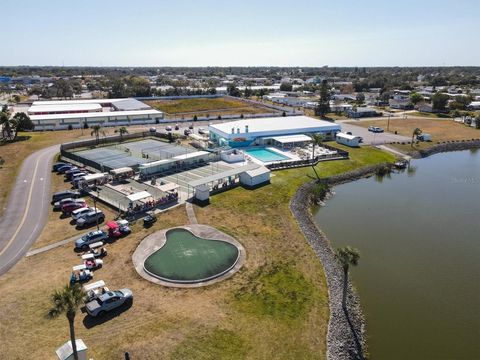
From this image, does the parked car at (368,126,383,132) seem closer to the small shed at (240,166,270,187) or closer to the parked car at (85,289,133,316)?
the small shed at (240,166,270,187)

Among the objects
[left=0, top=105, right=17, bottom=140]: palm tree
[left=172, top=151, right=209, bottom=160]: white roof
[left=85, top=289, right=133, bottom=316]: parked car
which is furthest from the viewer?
[left=0, top=105, right=17, bottom=140]: palm tree

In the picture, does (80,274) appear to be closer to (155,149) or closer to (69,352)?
(69,352)

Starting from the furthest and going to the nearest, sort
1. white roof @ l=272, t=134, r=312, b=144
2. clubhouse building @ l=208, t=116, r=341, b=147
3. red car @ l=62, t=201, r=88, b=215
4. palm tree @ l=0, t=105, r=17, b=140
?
1. white roof @ l=272, t=134, r=312, b=144
2. clubhouse building @ l=208, t=116, r=341, b=147
3. palm tree @ l=0, t=105, r=17, b=140
4. red car @ l=62, t=201, r=88, b=215

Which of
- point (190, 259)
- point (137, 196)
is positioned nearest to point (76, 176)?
point (137, 196)

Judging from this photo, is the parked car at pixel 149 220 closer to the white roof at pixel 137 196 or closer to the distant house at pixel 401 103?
the white roof at pixel 137 196

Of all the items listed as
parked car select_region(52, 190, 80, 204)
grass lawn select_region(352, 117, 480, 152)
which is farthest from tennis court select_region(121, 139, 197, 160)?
grass lawn select_region(352, 117, 480, 152)

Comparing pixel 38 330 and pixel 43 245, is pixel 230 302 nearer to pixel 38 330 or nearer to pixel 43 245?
pixel 38 330

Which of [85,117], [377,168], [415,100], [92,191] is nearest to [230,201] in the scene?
[92,191]
